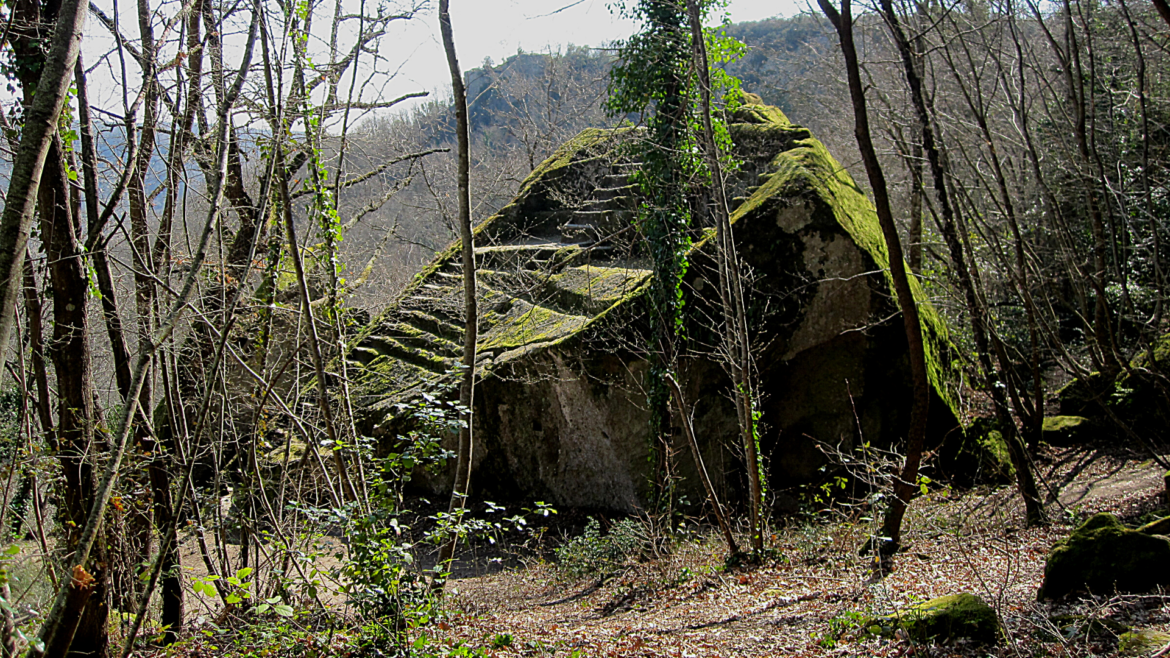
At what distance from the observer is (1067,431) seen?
9539 mm

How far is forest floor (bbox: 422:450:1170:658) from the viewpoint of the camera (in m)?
4.07

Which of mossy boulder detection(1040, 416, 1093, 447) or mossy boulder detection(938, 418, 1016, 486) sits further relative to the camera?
mossy boulder detection(1040, 416, 1093, 447)

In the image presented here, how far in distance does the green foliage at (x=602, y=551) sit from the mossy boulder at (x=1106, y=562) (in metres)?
4.43

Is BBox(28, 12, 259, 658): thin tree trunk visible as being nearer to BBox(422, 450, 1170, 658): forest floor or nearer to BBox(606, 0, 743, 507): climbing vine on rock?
BBox(422, 450, 1170, 658): forest floor

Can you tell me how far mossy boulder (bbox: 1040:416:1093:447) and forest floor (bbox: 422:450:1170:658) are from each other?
280 millimetres

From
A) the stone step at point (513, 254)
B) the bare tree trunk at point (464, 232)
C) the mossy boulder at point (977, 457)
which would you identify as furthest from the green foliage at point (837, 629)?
the stone step at point (513, 254)

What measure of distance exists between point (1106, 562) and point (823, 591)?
2.31m

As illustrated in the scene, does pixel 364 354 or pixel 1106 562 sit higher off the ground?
pixel 364 354

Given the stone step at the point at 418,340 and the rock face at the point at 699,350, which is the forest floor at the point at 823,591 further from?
the stone step at the point at 418,340

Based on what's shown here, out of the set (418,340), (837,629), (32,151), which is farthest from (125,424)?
(418,340)

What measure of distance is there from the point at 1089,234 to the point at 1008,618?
973cm

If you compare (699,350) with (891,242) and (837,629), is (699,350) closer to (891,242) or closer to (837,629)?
(891,242)

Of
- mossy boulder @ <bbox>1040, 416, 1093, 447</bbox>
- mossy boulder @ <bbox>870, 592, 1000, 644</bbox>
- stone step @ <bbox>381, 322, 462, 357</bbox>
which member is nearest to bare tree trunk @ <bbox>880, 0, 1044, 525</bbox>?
mossy boulder @ <bbox>1040, 416, 1093, 447</bbox>

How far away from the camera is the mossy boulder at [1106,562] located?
390 centimetres
